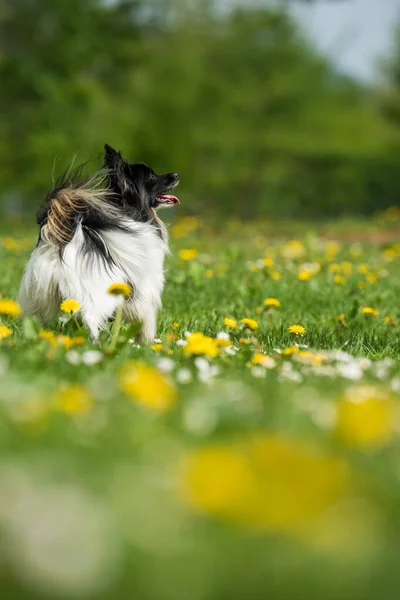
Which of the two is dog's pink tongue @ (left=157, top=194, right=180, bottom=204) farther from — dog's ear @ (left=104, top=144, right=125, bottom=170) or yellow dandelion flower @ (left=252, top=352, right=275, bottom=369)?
yellow dandelion flower @ (left=252, top=352, right=275, bottom=369)

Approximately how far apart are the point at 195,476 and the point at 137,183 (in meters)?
3.63

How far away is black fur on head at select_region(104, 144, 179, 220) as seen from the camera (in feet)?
15.1

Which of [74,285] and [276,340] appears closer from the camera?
[74,285]

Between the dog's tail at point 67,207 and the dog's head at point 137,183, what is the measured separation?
15 cm

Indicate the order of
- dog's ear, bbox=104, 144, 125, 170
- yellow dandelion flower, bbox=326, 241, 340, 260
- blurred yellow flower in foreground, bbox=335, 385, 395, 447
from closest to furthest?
1. blurred yellow flower in foreground, bbox=335, 385, 395, 447
2. dog's ear, bbox=104, 144, 125, 170
3. yellow dandelion flower, bbox=326, 241, 340, 260

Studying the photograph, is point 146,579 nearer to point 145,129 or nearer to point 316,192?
point 145,129

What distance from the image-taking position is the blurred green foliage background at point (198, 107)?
18.3 m

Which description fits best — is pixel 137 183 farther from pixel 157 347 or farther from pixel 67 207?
pixel 157 347

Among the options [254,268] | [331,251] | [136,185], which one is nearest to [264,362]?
[136,185]

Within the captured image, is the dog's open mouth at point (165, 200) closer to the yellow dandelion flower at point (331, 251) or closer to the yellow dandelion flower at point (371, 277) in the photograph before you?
the yellow dandelion flower at point (371, 277)

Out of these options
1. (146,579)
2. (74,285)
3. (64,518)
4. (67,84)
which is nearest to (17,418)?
(64,518)

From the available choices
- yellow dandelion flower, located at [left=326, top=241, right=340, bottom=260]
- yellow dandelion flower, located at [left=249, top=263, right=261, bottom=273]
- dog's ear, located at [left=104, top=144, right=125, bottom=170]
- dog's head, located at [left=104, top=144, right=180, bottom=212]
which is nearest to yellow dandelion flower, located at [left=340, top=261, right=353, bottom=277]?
yellow dandelion flower, located at [left=249, top=263, right=261, bottom=273]

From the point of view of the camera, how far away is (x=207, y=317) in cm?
538

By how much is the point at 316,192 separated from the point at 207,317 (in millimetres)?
17383
